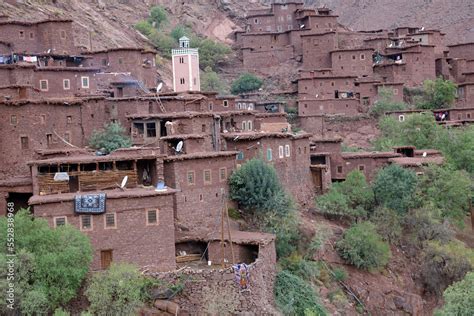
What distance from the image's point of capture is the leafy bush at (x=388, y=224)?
113ft

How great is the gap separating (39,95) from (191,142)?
733 centimetres

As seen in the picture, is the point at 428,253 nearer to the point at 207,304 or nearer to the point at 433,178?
the point at 433,178

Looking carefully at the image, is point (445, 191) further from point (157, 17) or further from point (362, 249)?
point (157, 17)

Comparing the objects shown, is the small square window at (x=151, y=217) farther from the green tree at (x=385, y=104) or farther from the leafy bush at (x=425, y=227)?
the green tree at (x=385, y=104)

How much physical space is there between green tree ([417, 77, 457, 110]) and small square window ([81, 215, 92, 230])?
108 ft

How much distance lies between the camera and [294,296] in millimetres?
27516

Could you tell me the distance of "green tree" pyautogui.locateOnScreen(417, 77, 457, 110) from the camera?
52625 mm

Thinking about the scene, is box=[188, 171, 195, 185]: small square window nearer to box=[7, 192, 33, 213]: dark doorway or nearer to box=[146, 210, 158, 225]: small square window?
box=[146, 210, 158, 225]: small square window

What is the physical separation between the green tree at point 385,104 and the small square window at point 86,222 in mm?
29159

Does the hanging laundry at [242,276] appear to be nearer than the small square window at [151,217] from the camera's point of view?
Yes

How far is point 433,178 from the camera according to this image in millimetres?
37062

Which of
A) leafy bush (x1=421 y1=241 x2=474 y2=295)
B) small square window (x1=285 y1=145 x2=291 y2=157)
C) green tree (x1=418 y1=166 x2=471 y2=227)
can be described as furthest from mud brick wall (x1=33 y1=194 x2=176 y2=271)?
green tree (x1=418 y1=166 x2=471 y2=227)

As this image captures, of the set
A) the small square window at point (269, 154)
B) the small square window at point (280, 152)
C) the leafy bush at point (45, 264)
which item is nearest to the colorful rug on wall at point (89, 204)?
the leafy bush at point (45, 264)

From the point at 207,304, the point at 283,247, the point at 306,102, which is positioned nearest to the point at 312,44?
the point at 306,102
